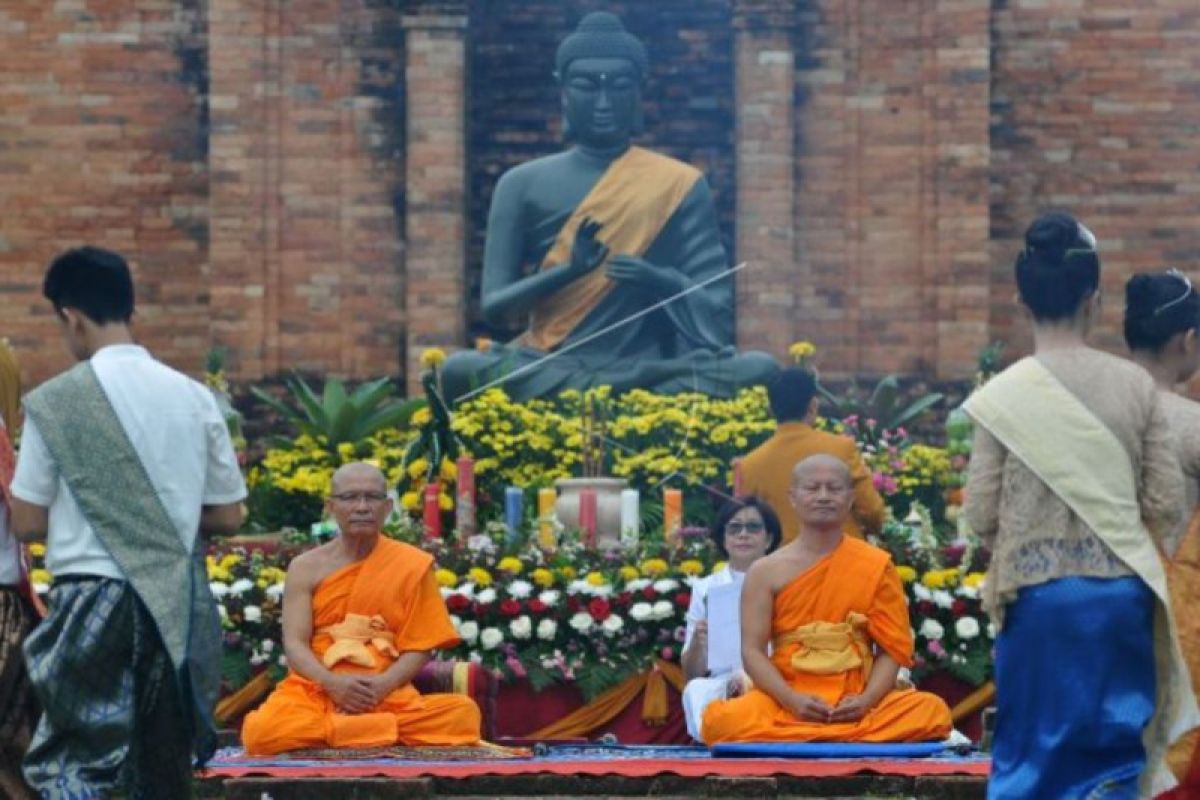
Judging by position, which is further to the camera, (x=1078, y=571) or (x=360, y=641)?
(x=360, y=641)

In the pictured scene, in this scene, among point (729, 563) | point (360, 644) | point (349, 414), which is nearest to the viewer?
point (360, 644)

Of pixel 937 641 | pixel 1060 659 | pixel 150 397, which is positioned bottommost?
pixel 937 641

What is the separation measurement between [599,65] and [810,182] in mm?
3375

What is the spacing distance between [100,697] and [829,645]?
132 inches

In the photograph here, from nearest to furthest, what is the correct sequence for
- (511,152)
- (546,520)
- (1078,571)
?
(1078,571) → (546,520) → (511,152)

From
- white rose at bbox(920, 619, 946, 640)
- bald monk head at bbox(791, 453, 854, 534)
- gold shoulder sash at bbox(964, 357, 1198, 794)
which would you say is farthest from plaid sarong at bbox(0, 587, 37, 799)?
white rose at bbox(920, 619, 946, 640)

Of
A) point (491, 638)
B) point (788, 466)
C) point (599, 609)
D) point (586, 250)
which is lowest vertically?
point (491, 638)

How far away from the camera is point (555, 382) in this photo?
57.4 feet

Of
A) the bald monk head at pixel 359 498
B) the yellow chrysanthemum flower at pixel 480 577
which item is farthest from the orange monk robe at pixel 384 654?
Answer: the yellow chrysanthemum flower at pixel 480 577

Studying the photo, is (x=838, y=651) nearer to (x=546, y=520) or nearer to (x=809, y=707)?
(x=809, y=707)

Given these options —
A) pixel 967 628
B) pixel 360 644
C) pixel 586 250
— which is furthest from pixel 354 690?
pixel 586 250

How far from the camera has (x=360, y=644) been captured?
11.1m

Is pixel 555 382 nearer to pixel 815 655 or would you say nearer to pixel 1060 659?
pixel 815 655

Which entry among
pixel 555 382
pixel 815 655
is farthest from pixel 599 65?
pixel 815 655
